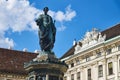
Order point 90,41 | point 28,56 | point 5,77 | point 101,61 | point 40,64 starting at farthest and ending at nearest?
1. point 28,56
2. point 5,77
3. point 90,41
4. point 101,61
5. point 40,64

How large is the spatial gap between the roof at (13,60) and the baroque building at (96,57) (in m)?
7.51

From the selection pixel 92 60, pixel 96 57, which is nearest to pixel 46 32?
pixel 96 57

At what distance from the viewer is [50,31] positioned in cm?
1653

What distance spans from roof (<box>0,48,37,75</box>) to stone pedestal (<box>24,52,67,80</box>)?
36.8m

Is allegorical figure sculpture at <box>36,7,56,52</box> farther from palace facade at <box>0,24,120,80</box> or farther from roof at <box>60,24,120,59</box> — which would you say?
roof at <box>60,24,120,59</box>

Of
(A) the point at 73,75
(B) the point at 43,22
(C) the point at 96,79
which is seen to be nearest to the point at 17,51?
(A) the point at 73,75

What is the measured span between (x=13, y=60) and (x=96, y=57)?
1552 centimetres

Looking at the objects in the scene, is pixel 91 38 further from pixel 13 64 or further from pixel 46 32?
pixel 46 32

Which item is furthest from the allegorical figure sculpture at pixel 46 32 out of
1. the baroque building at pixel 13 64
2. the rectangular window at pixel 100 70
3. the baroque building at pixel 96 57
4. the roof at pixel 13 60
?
the roof at pixel 13 60

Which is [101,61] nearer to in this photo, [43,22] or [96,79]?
[96,79]

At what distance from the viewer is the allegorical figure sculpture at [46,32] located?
644 inches

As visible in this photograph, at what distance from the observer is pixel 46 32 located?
53.9 ft

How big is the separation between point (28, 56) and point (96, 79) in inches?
647

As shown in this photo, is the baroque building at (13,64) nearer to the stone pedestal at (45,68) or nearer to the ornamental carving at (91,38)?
the ornamental carving at (91,38)
